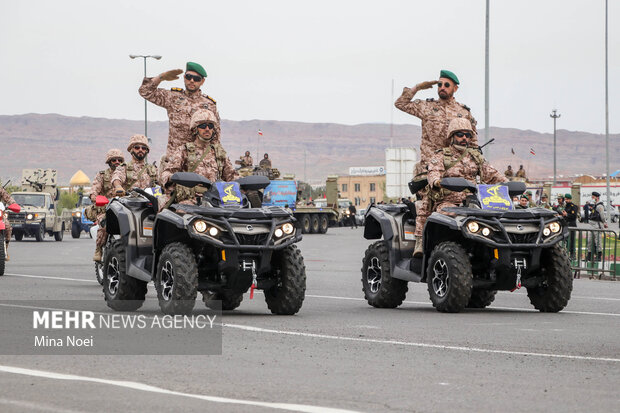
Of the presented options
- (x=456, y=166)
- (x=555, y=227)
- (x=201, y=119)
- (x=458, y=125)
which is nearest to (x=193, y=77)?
(x=201, y=119)

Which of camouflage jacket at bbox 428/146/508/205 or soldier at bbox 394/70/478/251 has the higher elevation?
soldier at bbox 394/70/478/251

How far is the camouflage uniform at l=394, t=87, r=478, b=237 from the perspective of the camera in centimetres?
1653

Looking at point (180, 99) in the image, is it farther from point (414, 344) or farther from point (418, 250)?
point (414, 344)

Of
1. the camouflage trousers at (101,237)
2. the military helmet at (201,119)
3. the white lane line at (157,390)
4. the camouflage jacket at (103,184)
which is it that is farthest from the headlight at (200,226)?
the camouflage jacket at (103,184)

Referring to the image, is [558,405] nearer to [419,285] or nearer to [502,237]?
[502,237]

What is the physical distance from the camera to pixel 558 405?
7387 mm

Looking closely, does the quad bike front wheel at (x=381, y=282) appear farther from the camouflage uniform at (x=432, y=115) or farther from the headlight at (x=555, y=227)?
the headlight at (x=555, y=227)

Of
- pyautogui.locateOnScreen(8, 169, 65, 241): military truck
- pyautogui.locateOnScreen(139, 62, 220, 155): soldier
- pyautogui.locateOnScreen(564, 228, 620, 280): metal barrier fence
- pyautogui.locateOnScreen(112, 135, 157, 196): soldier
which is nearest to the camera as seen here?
pyautogui.locateOnScreen(139, 62, 220, 155): soldier

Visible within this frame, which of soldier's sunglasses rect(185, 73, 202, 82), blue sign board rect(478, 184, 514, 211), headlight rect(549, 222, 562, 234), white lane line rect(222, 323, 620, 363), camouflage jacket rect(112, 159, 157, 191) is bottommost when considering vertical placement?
white lane line rect(222, 323, 620, 363)

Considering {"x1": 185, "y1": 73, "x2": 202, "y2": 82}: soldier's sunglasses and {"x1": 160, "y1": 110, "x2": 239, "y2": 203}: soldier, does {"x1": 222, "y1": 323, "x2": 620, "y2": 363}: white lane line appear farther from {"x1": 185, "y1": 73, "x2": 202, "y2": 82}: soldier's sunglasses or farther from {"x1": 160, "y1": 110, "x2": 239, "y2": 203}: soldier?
{"x1": 185, "y1": 73, "x2": 202, "y2": 82}: soldier's sunglasses

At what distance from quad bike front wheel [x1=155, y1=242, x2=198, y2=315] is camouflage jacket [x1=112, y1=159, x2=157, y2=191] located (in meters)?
5.64

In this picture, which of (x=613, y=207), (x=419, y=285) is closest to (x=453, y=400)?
(x=419, y=285)

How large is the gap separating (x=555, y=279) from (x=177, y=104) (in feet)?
18.4

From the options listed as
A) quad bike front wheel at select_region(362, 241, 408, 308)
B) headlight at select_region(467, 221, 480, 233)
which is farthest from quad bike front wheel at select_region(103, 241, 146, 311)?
headlight at select_region(467, 221, 480, 233)
